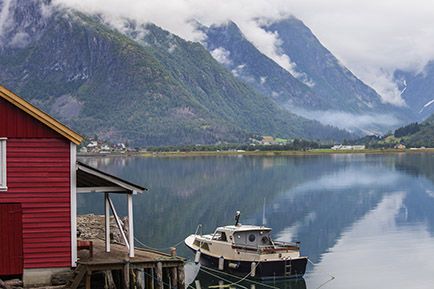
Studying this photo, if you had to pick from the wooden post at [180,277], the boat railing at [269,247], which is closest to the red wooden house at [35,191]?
the wooden post at [180,277]

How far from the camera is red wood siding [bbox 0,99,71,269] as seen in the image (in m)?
28.6

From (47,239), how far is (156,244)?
108 feet

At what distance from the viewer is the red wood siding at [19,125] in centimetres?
2875

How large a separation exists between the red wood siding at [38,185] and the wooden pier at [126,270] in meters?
1.01

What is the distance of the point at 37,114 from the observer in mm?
28594

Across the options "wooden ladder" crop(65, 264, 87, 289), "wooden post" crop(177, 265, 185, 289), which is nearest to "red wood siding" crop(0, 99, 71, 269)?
"wooden ladder" crop(65, 264, 87, 289)

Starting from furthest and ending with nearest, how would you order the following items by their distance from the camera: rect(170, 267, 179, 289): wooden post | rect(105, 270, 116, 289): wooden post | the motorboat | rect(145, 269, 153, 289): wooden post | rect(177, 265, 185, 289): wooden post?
1. the motorboat
2. rect(145, 269, 153, 289): wooden post
3. rect(177, 265, 185, 289): wooden post
4. rect(170, 267, 179, 289): wooden post
5. rect(105, 270, 116, 289): wooden post

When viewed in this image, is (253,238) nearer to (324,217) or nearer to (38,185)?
(38,185)

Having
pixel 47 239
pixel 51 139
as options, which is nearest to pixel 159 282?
pixel 47 239

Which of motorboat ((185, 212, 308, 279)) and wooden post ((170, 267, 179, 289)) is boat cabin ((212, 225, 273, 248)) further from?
wooden post ((170, 267, 179, 289))

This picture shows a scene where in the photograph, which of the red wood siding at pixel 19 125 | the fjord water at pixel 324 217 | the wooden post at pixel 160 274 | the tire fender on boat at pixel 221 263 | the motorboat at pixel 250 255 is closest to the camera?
the red wood siding at pixel 19 125

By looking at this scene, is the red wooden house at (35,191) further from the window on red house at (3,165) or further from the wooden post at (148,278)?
the wooden post at (148,278)

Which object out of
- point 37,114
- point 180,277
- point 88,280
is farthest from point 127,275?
point 37,114

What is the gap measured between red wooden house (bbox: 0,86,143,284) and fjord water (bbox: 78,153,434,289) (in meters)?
18.7
